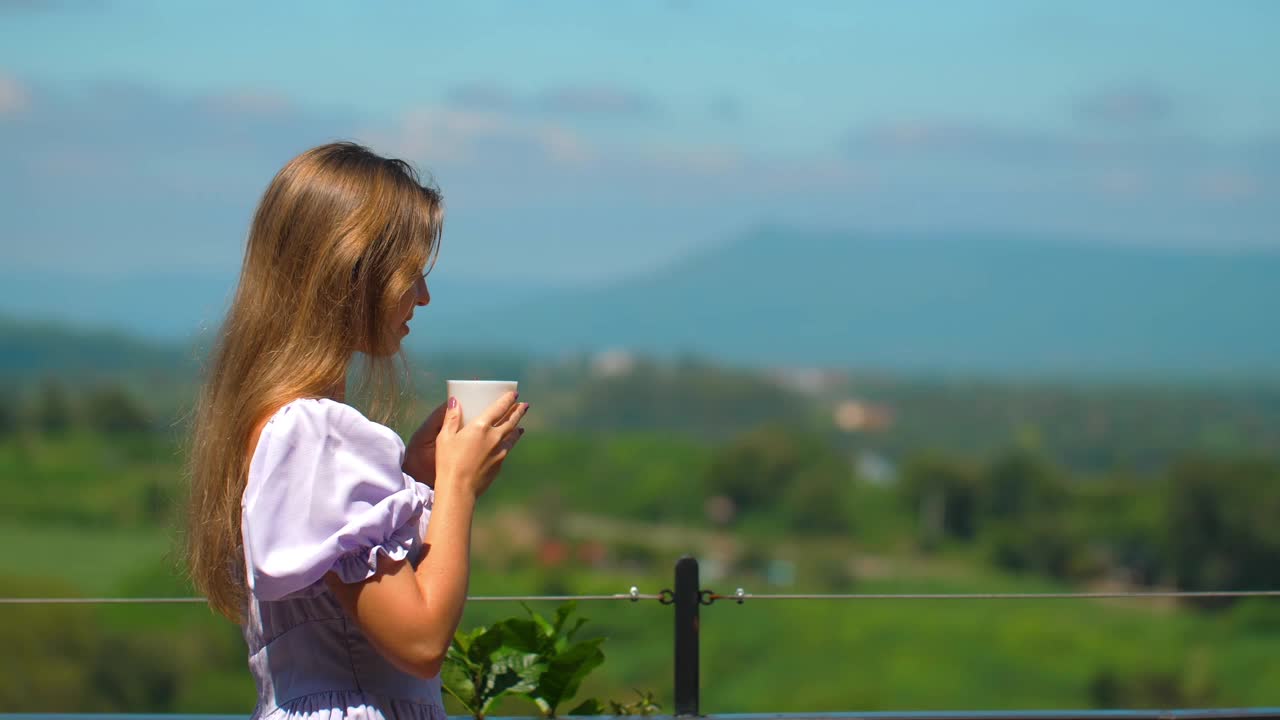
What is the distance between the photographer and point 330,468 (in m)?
1.18

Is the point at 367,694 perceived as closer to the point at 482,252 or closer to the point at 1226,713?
the point at 1226,713

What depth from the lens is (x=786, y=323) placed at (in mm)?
156125

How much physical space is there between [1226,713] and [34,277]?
159 m

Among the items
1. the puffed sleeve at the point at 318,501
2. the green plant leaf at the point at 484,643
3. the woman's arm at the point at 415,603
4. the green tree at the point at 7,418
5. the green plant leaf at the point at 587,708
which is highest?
the puffed sleeve at the point at 318,501

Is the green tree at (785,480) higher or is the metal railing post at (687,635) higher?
the metal railing post at (687,635)

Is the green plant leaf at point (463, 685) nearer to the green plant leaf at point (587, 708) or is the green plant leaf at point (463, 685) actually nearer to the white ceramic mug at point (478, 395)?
the green plant leaf at point (587, 708)

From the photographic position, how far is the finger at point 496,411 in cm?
128

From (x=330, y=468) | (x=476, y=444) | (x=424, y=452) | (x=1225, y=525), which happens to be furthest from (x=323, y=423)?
(x=1225, y=525)

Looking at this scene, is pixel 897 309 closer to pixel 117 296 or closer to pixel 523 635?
pixel 117 296

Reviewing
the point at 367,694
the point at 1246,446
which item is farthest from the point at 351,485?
the point at 1246,446

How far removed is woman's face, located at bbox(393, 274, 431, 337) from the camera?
128cm

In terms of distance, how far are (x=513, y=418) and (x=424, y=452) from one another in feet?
0.51

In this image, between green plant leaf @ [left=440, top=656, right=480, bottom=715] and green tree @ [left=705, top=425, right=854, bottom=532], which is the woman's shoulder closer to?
green plant leaf @ [left=440, top=656, right=480, bottom=715]

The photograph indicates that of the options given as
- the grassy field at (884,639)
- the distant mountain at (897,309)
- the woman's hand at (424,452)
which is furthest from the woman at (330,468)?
the distant mountain at (897,309)
